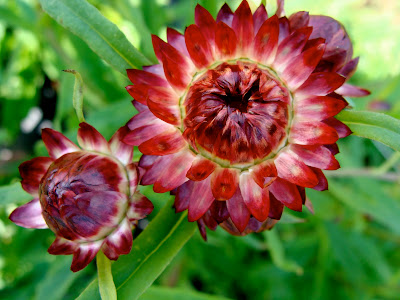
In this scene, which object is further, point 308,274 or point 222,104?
point 308,274

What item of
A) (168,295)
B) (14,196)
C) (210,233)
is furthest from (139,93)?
(210,233)

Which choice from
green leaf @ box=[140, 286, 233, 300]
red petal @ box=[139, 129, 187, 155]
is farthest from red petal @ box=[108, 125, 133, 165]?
green leaf @ box=[140, 286, 233, 300]

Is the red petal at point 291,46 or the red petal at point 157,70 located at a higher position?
the red petal at point 291,46

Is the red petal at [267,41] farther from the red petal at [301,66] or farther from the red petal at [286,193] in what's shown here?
the red petal at [286,193]

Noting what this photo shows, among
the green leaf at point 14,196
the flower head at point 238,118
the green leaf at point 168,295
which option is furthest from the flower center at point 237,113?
the green leaf at point 168,295

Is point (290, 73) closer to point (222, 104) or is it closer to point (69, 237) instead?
point (222, 104)

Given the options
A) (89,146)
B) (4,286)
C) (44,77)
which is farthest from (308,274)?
(44,77)
